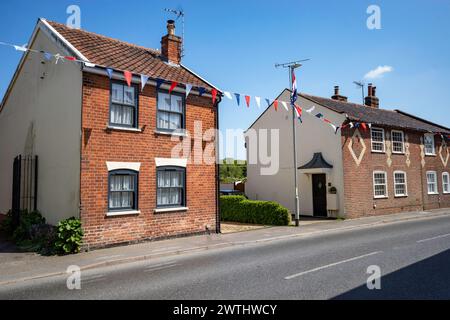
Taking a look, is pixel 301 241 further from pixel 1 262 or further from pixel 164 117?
pixel 1 262

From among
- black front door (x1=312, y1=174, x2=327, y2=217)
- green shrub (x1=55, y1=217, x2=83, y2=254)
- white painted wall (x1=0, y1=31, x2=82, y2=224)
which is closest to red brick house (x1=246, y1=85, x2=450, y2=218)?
black front door (x1=312, y1=174, x2=327, y2=217)

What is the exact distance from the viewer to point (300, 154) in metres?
22.8

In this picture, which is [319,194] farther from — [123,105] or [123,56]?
[123,56]

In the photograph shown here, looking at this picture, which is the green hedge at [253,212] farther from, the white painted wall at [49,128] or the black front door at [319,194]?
the white painted wall at [49,128]

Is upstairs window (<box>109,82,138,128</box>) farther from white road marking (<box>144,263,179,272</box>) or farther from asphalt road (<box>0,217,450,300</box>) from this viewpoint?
white road marking (<box>144,263,179,272</box>)

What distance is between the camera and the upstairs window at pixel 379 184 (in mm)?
21672

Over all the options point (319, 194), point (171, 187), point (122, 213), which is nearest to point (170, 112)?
point (171, 187)

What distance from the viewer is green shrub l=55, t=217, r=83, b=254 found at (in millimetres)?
10477

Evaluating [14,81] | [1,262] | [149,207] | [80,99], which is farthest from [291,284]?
[14,81]

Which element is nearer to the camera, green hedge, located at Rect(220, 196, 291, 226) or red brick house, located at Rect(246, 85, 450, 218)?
green hedge, located at Rect(220, 196, 291, 226)

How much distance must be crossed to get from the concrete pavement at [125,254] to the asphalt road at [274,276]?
1.28 ft
